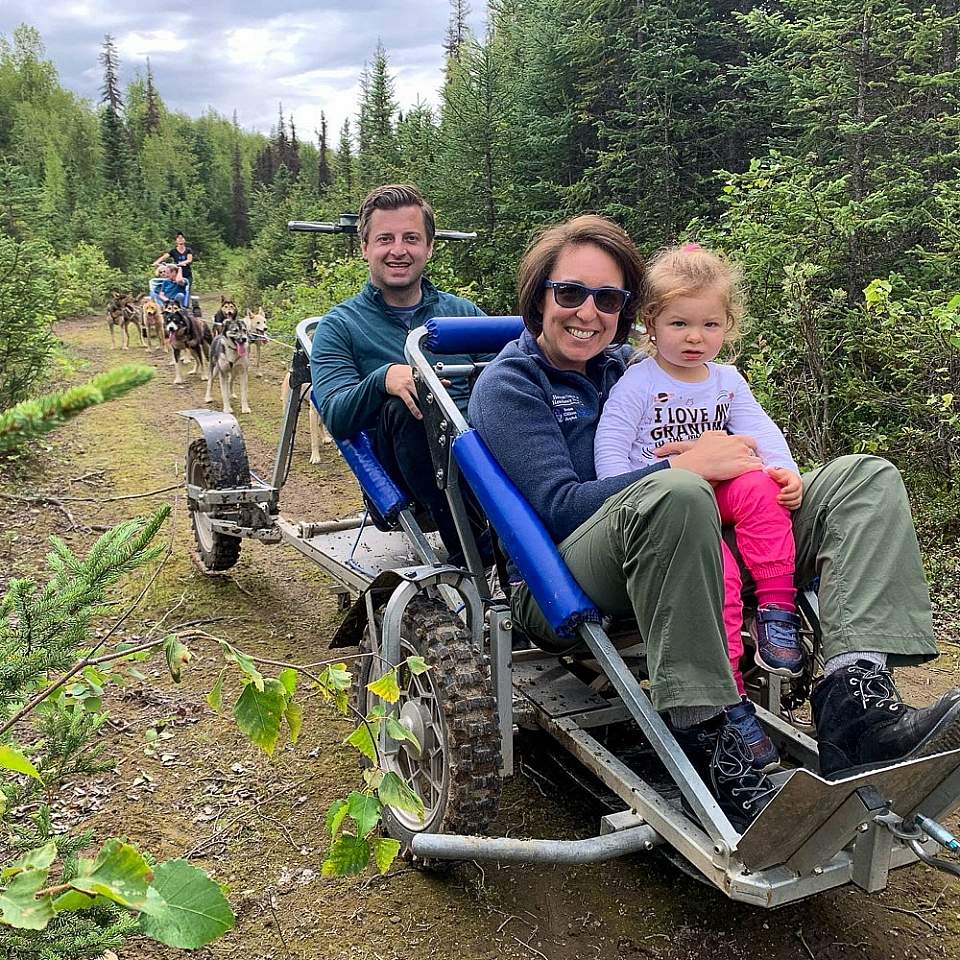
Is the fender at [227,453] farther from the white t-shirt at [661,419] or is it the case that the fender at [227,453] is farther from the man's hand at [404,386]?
the white t-shirt at [661,419]

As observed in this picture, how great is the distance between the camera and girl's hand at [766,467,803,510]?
8.67 ft

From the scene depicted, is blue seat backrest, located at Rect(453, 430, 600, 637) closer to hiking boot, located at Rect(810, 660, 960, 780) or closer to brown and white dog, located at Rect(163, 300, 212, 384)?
hiking boot, located at Rect(810, 660, 960, 780)

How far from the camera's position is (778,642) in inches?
96.9

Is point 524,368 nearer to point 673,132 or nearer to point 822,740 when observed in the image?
point 822,740

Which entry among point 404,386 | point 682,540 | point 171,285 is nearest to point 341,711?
point 682,540

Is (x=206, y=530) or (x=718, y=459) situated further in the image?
(x=206, y=530)

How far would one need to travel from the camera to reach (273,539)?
16.2ft

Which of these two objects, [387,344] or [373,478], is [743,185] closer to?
[387,344]

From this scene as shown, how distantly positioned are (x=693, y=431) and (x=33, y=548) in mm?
4856

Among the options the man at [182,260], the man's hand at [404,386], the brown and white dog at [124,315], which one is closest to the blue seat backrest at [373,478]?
the man's hand at [404,386]

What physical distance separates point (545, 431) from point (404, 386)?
83 centimetres

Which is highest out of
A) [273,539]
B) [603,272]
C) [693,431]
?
[603,272]

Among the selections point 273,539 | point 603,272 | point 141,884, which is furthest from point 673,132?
point 141,884

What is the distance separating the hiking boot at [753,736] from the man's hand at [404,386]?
1.57m
